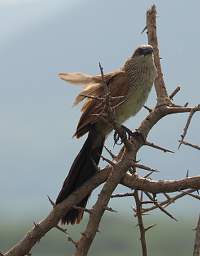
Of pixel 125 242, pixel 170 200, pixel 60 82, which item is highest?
pixel 60 82

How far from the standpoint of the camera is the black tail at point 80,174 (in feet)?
12.5

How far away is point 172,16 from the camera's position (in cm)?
14962

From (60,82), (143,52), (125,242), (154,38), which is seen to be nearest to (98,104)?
(154,38)

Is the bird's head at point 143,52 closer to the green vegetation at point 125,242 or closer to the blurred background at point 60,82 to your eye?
the green vegetation at point 125,242

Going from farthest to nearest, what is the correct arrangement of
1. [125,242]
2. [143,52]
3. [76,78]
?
[125,242]
[143,52]
[76,78]

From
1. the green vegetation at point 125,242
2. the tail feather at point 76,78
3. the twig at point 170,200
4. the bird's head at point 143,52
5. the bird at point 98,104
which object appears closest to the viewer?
the twig at point 170,200

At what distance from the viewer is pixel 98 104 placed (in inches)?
158

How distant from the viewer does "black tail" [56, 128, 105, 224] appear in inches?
149

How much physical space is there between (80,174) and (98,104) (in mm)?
315

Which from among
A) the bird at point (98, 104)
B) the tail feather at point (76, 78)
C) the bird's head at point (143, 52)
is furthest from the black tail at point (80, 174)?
the bird's head at point (143, 52)

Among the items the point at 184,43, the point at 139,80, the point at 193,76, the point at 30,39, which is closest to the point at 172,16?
the point at 184,43

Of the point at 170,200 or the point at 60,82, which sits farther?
the point at 60,82

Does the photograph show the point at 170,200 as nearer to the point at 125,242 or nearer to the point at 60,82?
the point at 125,242

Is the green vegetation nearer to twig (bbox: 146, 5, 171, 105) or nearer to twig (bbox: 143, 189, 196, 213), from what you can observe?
twig (bbox: 146, 5, 171, 105)
